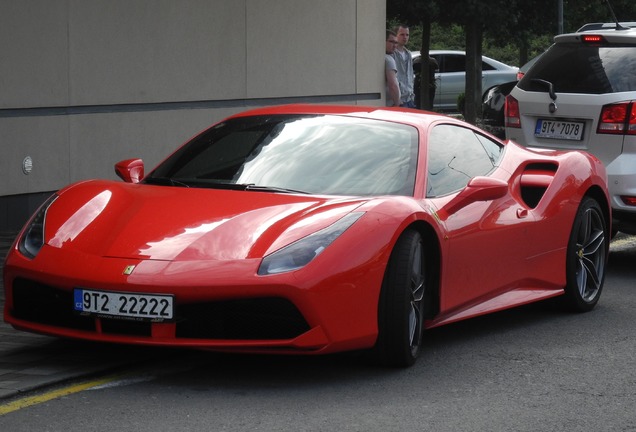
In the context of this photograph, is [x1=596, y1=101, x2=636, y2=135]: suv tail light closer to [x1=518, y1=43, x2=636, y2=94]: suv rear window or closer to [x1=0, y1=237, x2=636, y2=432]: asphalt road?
[x1=518, y1=43, x2=636, y2=94]: suv rear window

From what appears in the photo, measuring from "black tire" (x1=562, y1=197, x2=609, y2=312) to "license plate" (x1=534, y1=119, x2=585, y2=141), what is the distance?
1.60m

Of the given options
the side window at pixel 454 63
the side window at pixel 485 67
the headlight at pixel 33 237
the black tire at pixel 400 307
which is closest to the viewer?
the black tire at pixel 400 307

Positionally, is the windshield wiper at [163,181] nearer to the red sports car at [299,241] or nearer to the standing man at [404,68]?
the red sports car at [299,241]

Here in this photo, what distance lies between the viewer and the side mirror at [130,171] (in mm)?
7652

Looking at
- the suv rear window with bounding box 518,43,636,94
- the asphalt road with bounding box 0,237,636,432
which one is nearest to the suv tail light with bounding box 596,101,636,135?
the suv rear window with bounding box 518,43,636,94

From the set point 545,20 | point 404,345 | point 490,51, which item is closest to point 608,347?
point 404,345

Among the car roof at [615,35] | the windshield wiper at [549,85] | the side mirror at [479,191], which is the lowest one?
the side mirror at [479,191]

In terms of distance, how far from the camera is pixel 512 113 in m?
11.2

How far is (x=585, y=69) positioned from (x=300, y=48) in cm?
571

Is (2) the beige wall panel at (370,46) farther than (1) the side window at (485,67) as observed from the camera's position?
No

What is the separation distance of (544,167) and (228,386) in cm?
316

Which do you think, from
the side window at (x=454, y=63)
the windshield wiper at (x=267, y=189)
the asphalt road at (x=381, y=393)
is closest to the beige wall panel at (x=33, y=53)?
the windshield wiper at (x=267, y=189)

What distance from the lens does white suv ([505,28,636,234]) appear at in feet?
33.6

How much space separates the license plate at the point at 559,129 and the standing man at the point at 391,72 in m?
5.64
